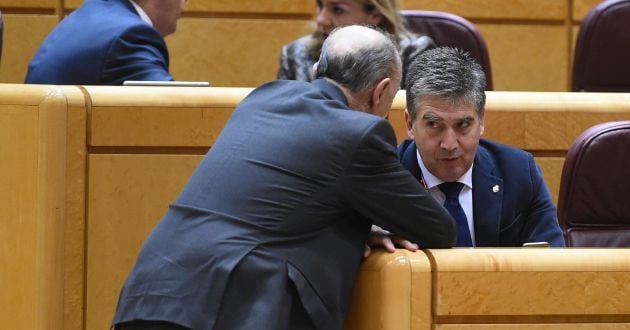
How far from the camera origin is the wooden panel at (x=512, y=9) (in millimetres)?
2844

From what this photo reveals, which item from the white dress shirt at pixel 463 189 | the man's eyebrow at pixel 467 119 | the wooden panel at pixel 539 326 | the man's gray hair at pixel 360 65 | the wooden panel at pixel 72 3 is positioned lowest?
the wooden panel at pixel 72 3

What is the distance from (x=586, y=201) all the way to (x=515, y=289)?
0.48m

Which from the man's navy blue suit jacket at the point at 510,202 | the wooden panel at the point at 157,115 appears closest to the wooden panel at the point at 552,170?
the man's navy blue suit jacket at the point at 510,202

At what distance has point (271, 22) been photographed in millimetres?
2842

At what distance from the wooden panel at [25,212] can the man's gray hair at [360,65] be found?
0.46 m

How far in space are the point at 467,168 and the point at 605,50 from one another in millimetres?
976

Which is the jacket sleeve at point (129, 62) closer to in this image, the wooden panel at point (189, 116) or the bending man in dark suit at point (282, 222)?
the wooden panel at point (189, 116)

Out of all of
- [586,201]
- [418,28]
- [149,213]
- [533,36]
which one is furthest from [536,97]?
[533,36]

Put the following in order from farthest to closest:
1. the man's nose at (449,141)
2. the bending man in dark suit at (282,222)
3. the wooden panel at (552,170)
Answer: the wooden panel at (552,170), the man's nose at (449,141), the bending man in dark suit at (282,222)

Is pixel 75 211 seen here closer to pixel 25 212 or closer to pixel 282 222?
pixel 25 212

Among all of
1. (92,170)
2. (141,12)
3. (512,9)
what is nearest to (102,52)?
(141,12)

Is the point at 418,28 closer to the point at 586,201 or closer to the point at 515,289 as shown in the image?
the point at 586,201

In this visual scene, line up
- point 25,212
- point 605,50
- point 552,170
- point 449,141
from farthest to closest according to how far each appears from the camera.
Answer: point 605,50 → point 552,170 → point 25,212 → point 449,141

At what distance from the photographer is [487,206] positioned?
1.47 meters
